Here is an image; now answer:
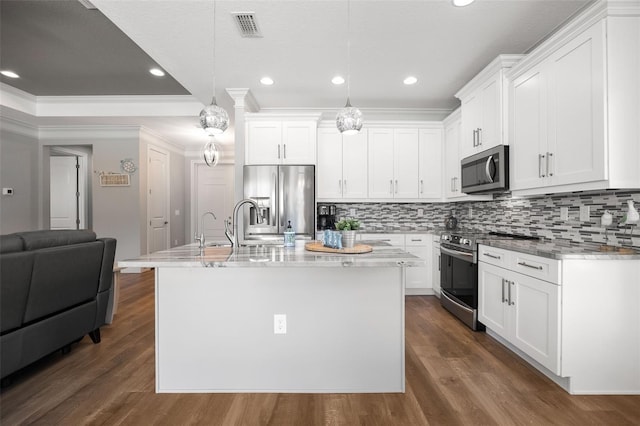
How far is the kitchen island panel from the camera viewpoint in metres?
2.06

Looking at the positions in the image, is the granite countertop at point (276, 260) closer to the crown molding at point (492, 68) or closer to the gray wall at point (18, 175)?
the crown molding at point (492, 68)

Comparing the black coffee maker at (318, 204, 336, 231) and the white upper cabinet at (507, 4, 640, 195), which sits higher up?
the white upper cabinet at (507, 4, 640, 195)

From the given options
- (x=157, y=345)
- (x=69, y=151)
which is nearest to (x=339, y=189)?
(x=157, y=345)

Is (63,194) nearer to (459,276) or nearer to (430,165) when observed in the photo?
(430,165)

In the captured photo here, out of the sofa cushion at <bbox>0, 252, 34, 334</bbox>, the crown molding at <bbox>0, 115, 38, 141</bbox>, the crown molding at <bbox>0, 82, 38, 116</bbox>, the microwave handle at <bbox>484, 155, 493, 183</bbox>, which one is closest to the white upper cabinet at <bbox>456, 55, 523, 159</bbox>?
the microwave handle at <bbox>484, 155, 493, 183</bbox>

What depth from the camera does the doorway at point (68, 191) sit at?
22.2 ft

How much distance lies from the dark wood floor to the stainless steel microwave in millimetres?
1501

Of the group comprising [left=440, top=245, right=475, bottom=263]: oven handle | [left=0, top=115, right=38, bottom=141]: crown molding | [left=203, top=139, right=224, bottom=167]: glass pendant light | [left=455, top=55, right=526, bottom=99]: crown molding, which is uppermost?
[left=0, top=115, right=38, bottom=141]: crown molding

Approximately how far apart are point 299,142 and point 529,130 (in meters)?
2.58

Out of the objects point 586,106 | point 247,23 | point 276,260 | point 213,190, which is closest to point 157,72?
point 247,23

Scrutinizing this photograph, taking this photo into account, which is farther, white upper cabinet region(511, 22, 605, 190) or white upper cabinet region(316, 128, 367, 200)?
white upper cabinet region(316, 128, 367, 200)

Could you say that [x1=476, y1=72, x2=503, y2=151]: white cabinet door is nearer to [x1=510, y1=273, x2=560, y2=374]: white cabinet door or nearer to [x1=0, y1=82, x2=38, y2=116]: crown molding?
[x1=510, y1=273, x2=560, y2=374]: white cabinet door

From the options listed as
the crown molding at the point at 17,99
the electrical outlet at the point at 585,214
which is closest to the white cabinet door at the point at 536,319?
the electrical outlet at the point at 585,214

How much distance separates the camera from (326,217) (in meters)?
4.66
